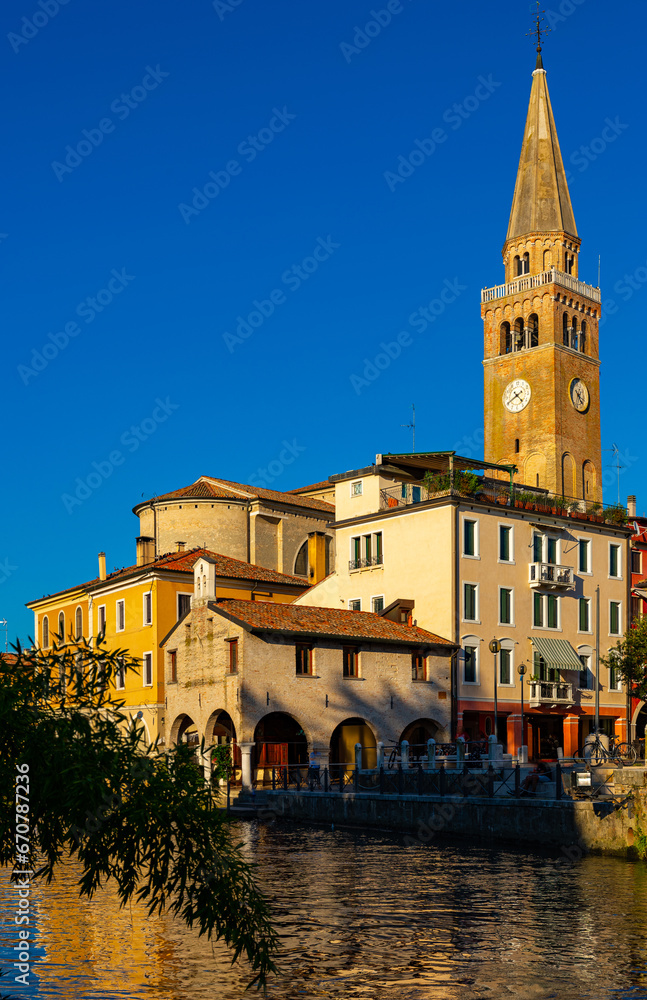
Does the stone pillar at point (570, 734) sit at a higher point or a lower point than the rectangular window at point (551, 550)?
lower

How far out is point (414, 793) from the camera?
3272 centimetres

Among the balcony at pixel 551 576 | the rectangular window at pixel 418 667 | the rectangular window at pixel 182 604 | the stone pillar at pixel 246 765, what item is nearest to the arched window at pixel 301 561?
the rectangular window at pixel 182 604

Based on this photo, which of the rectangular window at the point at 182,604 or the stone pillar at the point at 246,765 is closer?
the stone pillar at the point at 246,765

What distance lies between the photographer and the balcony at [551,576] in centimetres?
5066

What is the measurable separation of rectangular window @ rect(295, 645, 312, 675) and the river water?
18.0 m

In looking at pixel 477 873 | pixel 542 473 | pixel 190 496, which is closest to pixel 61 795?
pixel 477 873

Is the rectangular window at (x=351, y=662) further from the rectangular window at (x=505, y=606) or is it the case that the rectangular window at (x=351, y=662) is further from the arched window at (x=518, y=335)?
the arched window at (x=518, y=335)

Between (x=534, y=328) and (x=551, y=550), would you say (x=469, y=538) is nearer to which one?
(x=551, y=550)

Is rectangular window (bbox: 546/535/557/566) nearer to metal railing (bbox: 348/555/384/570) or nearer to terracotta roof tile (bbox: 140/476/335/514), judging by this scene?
metal railing (bbox: 348/555/384/570)

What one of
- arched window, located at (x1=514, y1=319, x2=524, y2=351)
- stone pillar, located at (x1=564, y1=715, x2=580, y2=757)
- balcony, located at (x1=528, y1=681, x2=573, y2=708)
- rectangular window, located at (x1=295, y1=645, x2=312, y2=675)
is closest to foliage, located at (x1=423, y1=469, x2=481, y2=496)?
balcony, located at (x1=528, y1=681, x2=573, y2=708)

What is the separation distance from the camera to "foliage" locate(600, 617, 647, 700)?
49.2 meters

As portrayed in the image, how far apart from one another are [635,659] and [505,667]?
5.72m

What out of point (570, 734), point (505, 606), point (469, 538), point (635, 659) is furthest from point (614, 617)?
point (469, 538)

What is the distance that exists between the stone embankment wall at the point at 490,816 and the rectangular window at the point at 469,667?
44.4 ft
